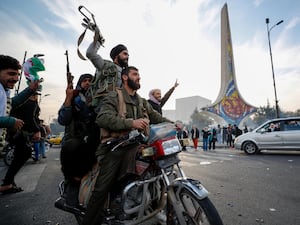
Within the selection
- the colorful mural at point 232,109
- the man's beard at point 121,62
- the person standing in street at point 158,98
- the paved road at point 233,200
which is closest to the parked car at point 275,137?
the paved road at point 233,200

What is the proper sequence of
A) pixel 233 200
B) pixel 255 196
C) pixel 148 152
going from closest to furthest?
pixel 148 152 < pixel 233 200 < pixel 255 196

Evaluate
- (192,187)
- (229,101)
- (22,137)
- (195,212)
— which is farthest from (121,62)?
(229,101)

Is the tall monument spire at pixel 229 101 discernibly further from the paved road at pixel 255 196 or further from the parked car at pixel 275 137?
the paved road at pixel 255 196

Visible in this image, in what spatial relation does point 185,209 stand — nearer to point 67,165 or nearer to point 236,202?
point 67,165

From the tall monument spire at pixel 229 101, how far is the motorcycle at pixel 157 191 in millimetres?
26210

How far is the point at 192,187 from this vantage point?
5.06 ft

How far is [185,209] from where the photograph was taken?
5.34ft

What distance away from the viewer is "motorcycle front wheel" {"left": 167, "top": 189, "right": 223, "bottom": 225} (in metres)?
1.42

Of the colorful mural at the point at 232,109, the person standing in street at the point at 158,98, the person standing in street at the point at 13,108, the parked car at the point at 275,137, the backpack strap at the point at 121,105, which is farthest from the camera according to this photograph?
the colorful mural at the point at 232,109

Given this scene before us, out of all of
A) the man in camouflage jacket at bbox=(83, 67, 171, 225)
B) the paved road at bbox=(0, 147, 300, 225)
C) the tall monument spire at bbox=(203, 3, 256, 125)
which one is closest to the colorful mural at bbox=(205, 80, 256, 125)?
the tall monument spire at bbox=(203, 3, 256, 125)

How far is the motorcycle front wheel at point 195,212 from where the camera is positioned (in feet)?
4.66

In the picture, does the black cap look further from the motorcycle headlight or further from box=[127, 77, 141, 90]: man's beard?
the motorcycle headlight

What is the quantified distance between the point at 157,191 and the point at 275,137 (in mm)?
9327

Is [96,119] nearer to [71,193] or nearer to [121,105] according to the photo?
[121,105]
